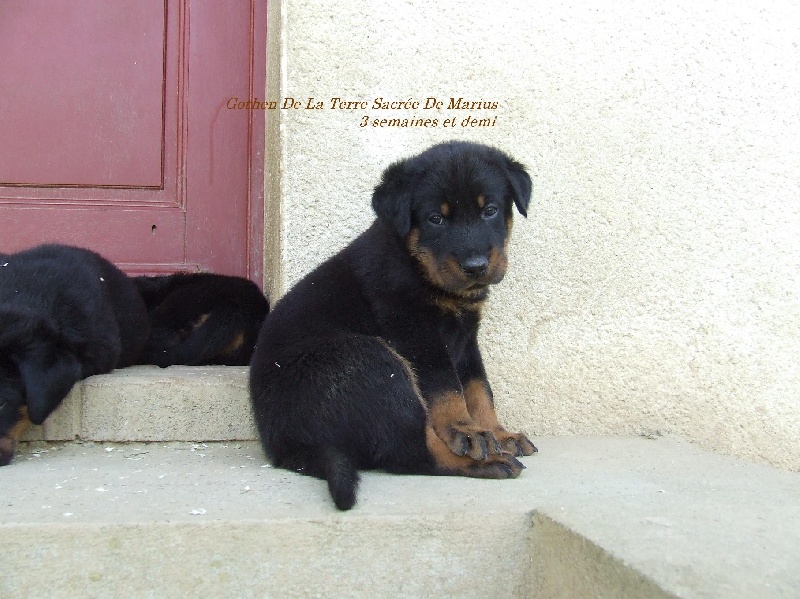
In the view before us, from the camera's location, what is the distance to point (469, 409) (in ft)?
11.2

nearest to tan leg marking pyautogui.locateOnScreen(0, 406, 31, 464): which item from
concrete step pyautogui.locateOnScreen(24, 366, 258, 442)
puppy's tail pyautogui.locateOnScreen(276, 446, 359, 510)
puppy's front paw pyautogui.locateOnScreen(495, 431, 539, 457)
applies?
concrete step pyautogui.locateOnScreen(24, 366, 258, 442)

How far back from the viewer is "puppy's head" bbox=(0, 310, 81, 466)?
318 cm

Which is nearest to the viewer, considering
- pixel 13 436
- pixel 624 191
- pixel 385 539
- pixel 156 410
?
pixel 385 539

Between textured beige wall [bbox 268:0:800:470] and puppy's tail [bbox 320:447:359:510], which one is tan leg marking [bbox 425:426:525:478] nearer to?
puppy's tail [bbox 320:447:359:510]

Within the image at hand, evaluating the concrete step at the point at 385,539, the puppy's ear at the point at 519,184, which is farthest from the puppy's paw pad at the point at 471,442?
the puppy's ear at the point at 519,184

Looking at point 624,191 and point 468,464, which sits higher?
point 624,191

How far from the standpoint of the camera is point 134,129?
15.3 ft

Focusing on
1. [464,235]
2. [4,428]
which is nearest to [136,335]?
[4,428]

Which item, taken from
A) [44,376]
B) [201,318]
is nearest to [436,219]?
[44,376]

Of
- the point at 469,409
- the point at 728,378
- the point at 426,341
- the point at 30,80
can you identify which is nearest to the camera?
the point at 426,341

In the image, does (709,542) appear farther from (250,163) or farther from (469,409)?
(250,163)

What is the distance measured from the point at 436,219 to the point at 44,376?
173 centimetres

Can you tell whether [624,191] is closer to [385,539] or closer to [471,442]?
[471,442]

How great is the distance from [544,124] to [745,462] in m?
1.85
